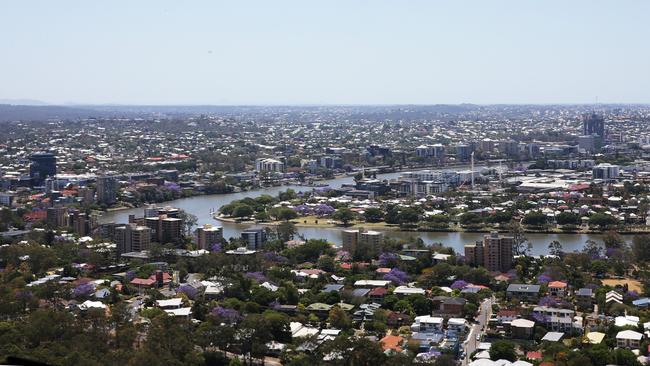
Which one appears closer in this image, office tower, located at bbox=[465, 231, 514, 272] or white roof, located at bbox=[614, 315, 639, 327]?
white roof, located at bbox=[614, 315, 639, 327]

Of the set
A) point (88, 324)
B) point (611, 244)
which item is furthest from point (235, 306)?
point (611, 244)

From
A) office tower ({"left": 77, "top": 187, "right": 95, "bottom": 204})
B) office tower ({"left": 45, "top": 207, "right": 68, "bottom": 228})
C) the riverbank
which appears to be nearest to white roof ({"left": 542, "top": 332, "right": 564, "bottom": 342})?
the riverbank

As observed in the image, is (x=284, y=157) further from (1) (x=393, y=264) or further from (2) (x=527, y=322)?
(2) (x=527, y=322)

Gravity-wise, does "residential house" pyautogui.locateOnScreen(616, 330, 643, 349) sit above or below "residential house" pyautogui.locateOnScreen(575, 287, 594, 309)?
above

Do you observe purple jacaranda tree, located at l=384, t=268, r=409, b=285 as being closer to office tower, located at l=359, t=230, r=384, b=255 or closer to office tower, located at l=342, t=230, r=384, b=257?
office tower, located at l=342, t=230, r=384, b=257

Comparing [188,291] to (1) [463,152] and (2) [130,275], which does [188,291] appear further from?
(1) [463,152]

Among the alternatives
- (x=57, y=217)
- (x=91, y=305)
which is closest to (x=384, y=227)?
(x=57, y=217)

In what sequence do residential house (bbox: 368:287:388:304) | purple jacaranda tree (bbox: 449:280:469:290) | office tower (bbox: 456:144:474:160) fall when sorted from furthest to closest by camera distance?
1. office tower (bbox: 456:144:474:160)
2. purple jacaranda tree (bbox: 449:280:469:290)
3. residential house (bbox: 368:287:388:304)
